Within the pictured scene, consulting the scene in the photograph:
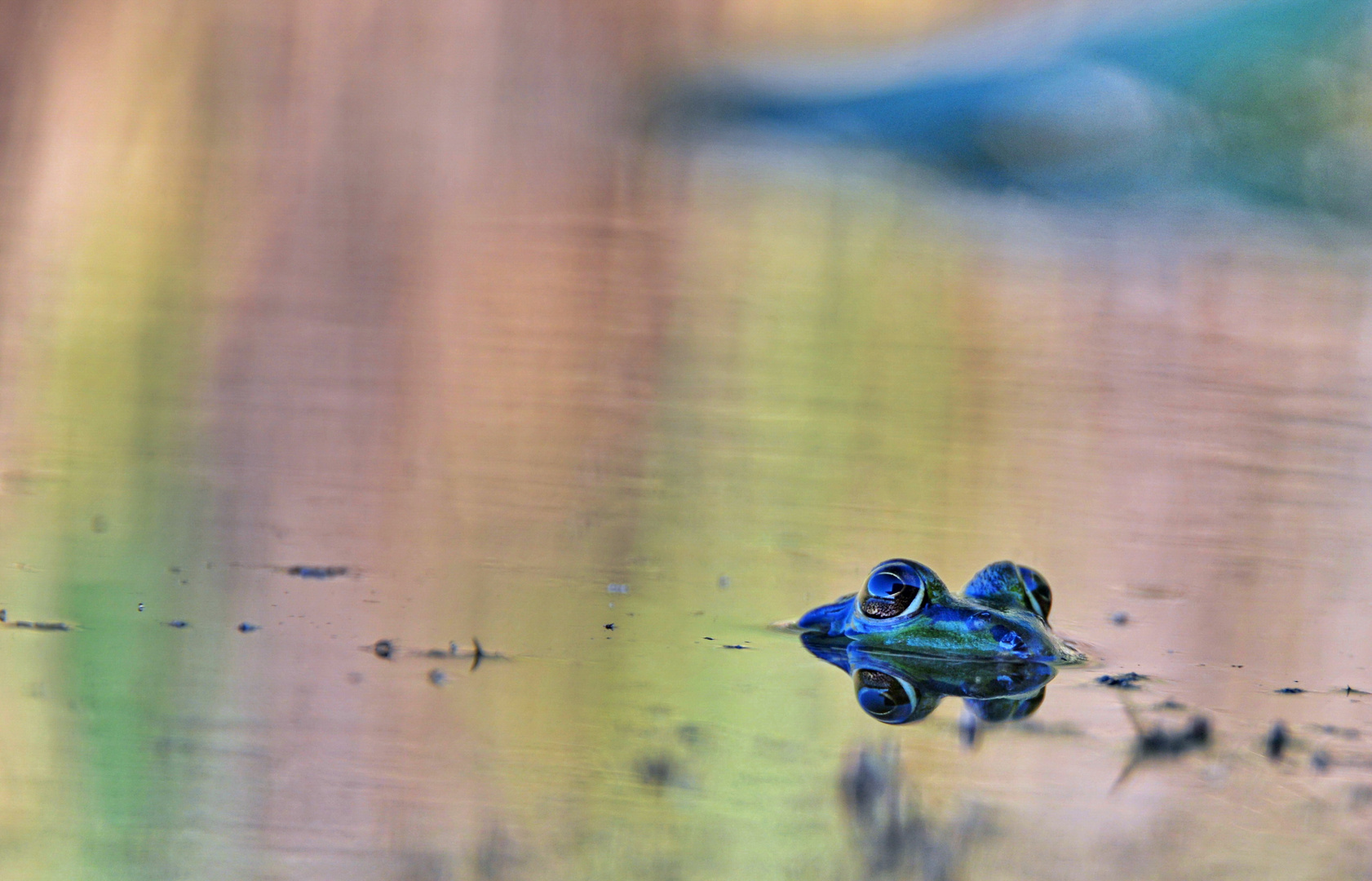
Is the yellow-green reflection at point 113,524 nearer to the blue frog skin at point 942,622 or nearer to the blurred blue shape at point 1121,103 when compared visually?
the blue frog skin at point 942,622

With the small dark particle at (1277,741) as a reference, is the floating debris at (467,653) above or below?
above

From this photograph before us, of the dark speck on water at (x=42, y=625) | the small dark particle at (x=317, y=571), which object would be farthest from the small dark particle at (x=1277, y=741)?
the dark speck on water at (x=42, y=625)

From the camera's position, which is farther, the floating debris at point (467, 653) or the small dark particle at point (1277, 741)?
the floating debris at point (467, 653)

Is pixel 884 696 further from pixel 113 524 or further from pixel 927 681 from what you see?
pixel 113 524

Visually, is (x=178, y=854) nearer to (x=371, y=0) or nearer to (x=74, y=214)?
(x=74, y=214)

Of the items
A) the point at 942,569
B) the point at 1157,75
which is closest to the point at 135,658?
the point at 942,569

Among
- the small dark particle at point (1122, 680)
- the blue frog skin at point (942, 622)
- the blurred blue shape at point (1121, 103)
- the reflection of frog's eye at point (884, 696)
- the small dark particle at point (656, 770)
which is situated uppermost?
the blurred blue shape at point (1121, 103)

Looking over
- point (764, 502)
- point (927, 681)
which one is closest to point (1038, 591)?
point (927, 681)
